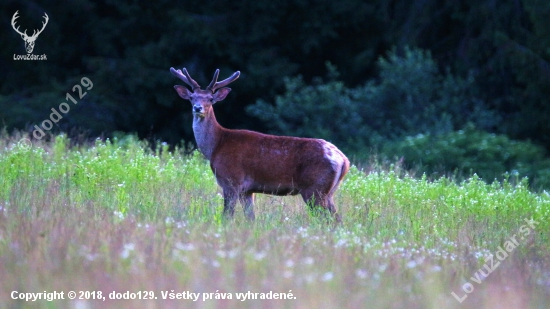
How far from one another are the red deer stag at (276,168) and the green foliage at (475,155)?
654 centimetres

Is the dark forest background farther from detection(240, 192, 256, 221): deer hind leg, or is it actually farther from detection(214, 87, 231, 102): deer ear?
detection(240, 192, 256, 221): deer hind leg

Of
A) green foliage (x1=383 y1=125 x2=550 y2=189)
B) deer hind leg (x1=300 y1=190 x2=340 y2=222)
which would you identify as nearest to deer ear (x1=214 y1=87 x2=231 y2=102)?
deer hind leg (x1=300 y1=190 x2=340 y2=222)

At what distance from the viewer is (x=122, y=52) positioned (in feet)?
73.3

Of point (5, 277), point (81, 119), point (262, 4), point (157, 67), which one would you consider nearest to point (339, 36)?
point (262, 4)

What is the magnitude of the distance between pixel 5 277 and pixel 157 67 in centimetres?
1642

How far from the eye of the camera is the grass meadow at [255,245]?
4914 mm

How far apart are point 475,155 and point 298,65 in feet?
24.0

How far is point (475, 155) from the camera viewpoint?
50.9ft

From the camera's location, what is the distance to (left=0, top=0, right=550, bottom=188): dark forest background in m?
19.1

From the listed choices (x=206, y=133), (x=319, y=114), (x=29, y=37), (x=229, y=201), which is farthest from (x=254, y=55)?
(x=229, y=201)

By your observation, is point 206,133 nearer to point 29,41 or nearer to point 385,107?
point 385,107

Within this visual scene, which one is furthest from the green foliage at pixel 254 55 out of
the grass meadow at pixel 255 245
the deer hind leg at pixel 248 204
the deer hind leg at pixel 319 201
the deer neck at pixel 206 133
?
the deer hind leg at pixel 319 201

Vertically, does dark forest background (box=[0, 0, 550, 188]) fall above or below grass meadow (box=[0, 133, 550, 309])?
above

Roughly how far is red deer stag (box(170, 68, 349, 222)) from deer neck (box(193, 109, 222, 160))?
0.55ft
